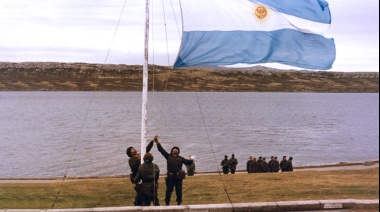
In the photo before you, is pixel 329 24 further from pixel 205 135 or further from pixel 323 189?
pixel 205 135

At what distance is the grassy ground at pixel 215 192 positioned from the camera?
50.0ft

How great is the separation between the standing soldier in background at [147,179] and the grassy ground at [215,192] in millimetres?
1880

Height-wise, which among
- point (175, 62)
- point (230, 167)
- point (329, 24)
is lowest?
point (230, 167)

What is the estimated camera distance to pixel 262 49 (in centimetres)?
1517

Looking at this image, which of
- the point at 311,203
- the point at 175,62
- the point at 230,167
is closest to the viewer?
the point at 311,203

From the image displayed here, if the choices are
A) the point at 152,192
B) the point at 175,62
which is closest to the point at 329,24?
the point at 175,62

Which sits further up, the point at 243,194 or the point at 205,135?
the point at 243,194

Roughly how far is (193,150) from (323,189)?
3777 cm

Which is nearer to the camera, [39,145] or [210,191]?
[210,191]

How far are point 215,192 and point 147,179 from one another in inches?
156

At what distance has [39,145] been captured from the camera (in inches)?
2429

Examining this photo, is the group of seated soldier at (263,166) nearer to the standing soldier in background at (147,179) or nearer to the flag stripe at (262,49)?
the flag stripe at (262,49)

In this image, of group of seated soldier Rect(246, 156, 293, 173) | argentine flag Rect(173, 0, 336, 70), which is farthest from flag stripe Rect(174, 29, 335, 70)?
group of seated soldier Rect(246, 156, 293, 173)

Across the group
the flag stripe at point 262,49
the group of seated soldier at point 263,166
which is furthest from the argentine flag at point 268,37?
the group of seated soldier at point 263,166
